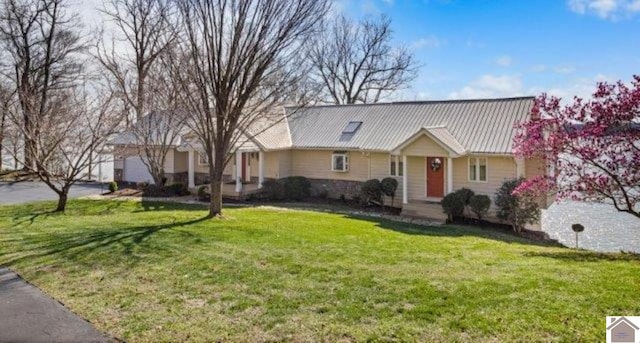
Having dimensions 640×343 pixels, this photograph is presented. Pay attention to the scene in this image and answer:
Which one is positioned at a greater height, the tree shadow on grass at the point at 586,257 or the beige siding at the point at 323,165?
the beige siding at the point at 323,165

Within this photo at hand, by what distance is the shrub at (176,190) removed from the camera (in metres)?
23.5

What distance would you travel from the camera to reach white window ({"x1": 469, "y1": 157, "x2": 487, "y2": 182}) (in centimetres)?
1892

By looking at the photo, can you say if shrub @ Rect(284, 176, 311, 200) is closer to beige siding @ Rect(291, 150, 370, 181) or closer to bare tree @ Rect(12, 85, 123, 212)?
beige siding @ Rect(291, 150, 370, 181)

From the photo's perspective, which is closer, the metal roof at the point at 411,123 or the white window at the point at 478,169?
the white window at the point at 478,169

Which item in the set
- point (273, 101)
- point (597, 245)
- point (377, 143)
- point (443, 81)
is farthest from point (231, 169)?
point (597, 245)

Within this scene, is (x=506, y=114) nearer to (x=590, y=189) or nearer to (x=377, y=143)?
(x=377, y=143)

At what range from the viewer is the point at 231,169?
25.8 m

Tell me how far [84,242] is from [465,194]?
13953 millimetres

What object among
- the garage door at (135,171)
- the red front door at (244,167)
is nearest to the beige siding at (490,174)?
the red front door at (244,167)

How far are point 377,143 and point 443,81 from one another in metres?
11.9

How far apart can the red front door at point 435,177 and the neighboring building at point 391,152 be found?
45mm

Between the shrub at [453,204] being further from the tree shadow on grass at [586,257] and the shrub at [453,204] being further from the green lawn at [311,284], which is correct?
the tree shadow on grass at [586,257]

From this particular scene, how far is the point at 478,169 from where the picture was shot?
1908cm

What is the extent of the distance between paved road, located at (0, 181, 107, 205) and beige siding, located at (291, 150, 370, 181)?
35.6 ft
